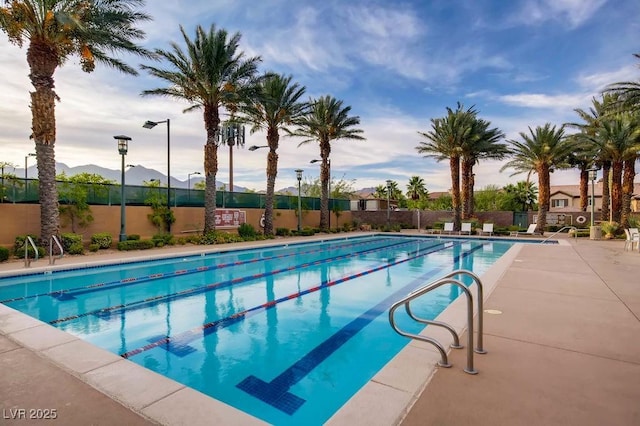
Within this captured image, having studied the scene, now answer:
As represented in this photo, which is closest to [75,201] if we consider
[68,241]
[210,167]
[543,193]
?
[68,241]

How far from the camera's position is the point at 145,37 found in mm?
13531

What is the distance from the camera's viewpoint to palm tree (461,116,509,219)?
2397 centimetres

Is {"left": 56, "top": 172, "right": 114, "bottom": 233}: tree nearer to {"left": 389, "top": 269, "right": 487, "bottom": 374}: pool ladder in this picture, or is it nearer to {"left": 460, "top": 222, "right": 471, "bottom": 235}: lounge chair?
{"left": 389, "top": 269, "right": 487, "bottom": 374}: pool ladder

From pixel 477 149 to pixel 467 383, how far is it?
80.3 ft

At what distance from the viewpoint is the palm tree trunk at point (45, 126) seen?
11.6 meters

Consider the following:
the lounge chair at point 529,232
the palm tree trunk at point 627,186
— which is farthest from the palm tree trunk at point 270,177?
the palm tree trunk at point 627,186

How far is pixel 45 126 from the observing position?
1195cm

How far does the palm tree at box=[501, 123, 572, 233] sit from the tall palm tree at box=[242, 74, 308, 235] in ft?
51.9

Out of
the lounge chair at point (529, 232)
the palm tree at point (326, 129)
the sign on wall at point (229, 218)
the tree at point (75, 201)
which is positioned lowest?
the lounge chair at point (529, 232)

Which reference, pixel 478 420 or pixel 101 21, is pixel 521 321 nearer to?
pixel 478 420

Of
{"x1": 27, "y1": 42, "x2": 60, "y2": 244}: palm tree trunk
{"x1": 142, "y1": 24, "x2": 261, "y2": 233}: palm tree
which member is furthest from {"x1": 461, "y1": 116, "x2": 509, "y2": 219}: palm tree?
{"x1": 27, "y1": 42, "x2": 60, "y2": 244}: palm tree trunk

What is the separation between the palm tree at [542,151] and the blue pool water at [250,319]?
16180mm

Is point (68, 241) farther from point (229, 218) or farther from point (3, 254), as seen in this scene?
point (229, 218)

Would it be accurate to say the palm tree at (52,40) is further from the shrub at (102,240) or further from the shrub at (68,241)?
the shrub at (102,240)
